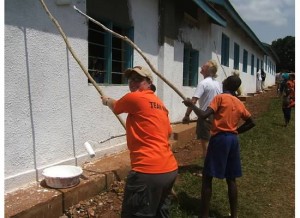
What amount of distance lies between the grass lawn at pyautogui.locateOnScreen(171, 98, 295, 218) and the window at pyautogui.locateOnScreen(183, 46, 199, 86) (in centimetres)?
256

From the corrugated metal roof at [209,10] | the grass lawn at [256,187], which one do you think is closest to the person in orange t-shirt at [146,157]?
the grass lawn at [256,187]

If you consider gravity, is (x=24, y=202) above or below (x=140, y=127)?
below

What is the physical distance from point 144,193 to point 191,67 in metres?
8.01

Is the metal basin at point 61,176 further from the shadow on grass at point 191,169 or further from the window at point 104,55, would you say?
the shadow on grass at point 191,169

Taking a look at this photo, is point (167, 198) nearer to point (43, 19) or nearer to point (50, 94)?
point (50, 94)

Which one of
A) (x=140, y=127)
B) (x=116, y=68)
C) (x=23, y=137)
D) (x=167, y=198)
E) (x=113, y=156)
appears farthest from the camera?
(x=116, y=68)

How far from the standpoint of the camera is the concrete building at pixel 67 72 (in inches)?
155

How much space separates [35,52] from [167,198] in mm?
2314

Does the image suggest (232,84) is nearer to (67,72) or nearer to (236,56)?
(67,72)

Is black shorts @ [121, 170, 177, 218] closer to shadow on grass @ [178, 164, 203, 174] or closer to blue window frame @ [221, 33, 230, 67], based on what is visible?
shadow on grass @ [178, 164, 203, 174]

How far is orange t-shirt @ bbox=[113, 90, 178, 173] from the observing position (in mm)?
2928

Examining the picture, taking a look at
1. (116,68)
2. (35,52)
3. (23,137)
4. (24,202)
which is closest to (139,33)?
(116,68)

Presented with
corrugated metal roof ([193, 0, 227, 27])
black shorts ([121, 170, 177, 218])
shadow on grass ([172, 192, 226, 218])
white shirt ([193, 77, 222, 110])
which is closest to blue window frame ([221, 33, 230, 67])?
corrugated metal roof ([193, 0, 227, 27])
